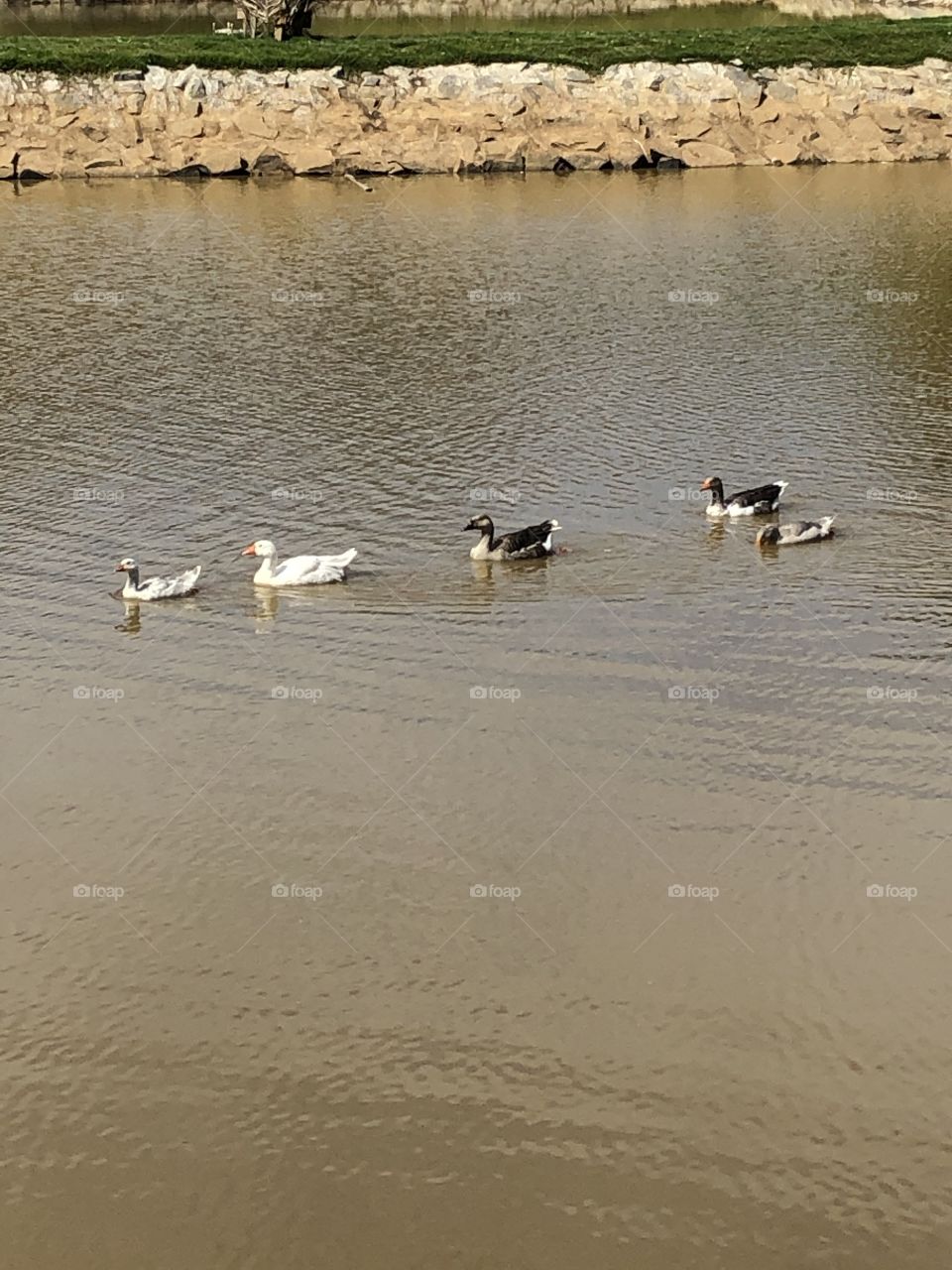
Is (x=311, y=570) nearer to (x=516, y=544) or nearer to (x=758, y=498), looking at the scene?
(x=516, y=544)

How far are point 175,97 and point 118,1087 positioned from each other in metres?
38.3

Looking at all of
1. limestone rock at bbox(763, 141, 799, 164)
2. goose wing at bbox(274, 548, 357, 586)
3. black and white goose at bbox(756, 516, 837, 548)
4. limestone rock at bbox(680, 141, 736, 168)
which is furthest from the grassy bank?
goose wing at bbox(274, 548, 357, 586)

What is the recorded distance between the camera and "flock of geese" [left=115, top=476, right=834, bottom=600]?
762 inches

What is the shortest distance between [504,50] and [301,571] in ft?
104

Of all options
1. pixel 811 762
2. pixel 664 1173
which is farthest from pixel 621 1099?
pixel 811 762

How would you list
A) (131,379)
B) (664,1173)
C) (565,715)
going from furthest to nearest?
(131,379)
(565,715)
(664,1173)

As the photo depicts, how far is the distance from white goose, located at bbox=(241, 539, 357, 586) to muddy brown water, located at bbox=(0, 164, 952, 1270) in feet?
0.78

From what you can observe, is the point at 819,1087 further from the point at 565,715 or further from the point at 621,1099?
the point at 565,715

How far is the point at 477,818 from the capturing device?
1468cm

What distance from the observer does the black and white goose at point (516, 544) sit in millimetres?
20000

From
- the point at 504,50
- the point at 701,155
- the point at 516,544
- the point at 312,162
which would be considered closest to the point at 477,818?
the point at 516,544

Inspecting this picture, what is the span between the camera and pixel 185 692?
56.5 feet

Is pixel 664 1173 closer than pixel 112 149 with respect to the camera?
Yes

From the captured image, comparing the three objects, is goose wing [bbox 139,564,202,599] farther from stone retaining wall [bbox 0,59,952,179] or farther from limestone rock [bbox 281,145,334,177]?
stone retaining wall [bbox 0,59,952,179]
